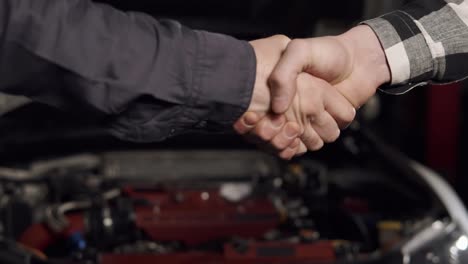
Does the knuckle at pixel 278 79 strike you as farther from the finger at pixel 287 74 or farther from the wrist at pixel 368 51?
the wrist at pixel 368 51

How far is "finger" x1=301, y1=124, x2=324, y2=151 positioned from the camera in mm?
1230

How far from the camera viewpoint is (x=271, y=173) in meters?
2.06

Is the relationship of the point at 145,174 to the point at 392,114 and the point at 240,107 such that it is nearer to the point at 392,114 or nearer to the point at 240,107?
the point at 240,107

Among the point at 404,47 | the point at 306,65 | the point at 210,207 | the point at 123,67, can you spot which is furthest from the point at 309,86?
the point at 210,207

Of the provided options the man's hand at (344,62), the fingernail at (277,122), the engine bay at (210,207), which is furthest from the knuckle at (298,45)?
the engine bay at (210,207)

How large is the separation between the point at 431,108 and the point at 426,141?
0.48 feet

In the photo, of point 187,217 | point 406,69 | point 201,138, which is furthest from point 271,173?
point 406,69

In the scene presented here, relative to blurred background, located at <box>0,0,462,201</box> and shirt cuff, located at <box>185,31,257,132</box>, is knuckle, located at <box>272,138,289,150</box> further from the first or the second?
blurred background, located at <box>0,0,462,201</box>

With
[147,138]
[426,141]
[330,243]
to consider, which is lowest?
[426,141]

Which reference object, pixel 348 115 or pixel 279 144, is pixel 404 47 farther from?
pixel 279 144

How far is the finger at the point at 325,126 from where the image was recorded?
3.99 ft

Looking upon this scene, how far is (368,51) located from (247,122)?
0.70 feet

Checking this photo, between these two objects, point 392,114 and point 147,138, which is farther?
point 392,114

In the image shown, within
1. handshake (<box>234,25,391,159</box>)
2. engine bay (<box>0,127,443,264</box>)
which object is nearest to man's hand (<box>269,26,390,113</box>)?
handshake (<box>234,25,391,159</box>)
